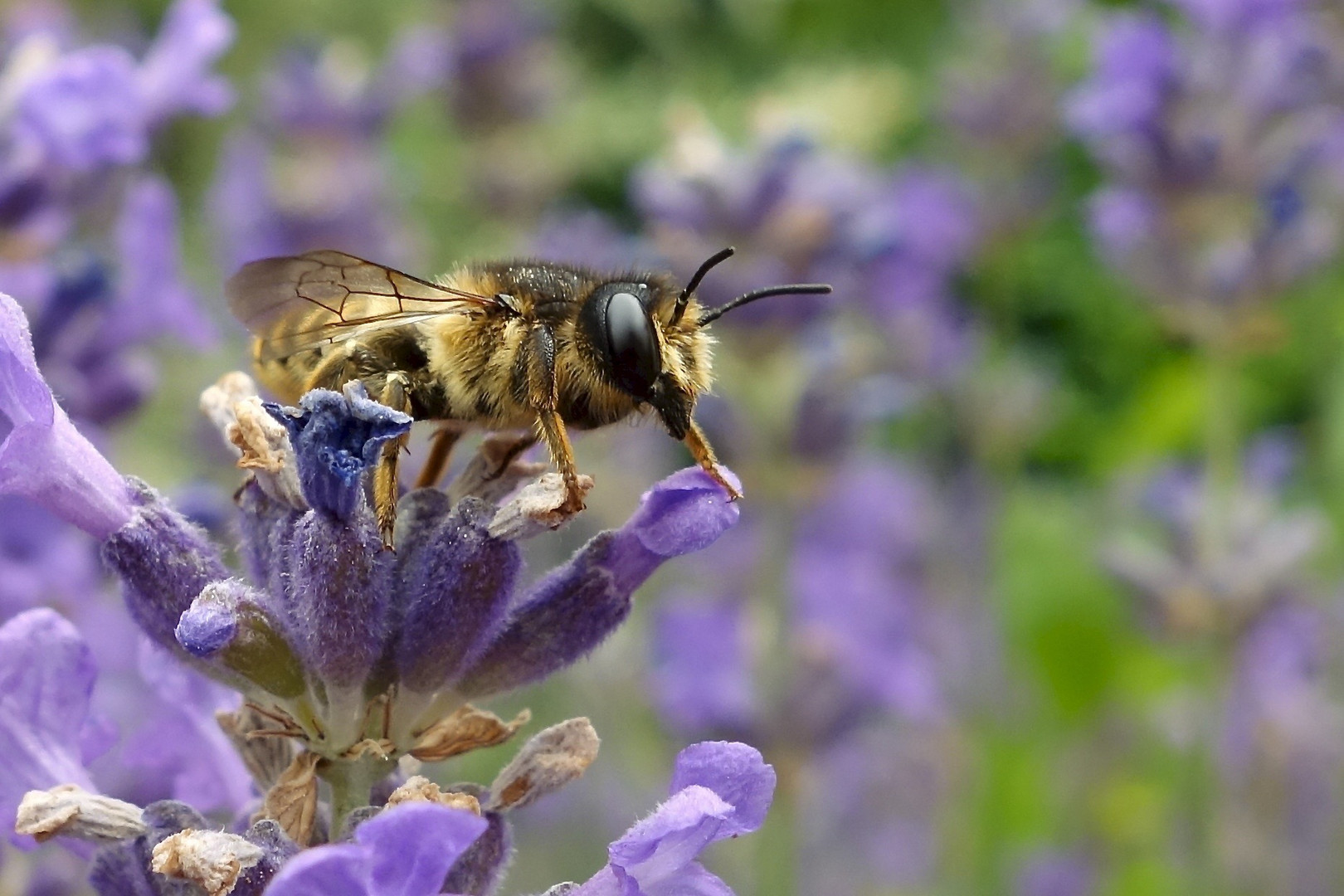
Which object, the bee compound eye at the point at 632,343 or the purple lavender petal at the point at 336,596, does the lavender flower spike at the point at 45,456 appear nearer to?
the purple lavender petal at the point at 336,596

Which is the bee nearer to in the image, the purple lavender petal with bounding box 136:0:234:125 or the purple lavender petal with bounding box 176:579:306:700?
the purple lavender petal with bounding box 176:579:306:700

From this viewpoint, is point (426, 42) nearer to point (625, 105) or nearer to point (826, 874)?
point (826, 874)

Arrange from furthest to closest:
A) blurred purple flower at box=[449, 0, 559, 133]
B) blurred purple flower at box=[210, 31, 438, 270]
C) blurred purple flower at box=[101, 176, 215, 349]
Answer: blurred purple flower at box=[449, 0, 559, 133]
blurred purple flower at box=[210, 31, 438, 270]
blurred purple flower at box=[101, 176, 215, 349]

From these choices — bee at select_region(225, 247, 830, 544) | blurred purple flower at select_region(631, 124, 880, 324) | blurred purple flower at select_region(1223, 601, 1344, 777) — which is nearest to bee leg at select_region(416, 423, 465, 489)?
bee at select_region(225, 247, 830, 544)

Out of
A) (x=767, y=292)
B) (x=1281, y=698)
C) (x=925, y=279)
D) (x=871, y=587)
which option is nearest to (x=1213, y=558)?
(x=1281, y=698)

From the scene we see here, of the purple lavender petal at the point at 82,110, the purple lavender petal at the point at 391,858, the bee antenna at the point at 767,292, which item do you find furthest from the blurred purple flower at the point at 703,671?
the purple lavender petal at the point at 391,858

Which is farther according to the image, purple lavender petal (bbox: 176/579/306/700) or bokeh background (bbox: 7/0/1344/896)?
bokeh background (bbox: 7/0/1344/896)
